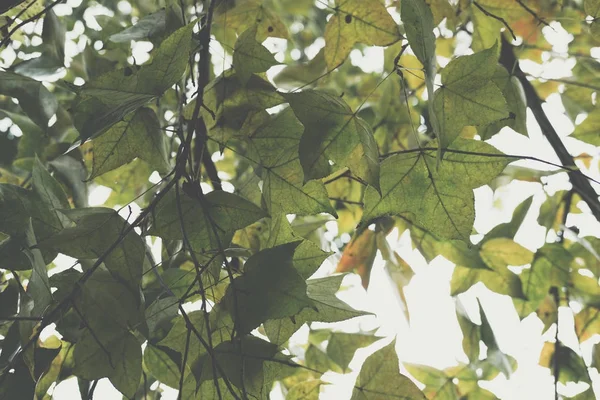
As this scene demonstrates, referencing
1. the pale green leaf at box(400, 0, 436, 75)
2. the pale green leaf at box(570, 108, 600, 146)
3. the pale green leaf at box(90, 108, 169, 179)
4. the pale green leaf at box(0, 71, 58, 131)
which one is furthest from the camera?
the pale green leaf at box(570, 108, 600, 146)

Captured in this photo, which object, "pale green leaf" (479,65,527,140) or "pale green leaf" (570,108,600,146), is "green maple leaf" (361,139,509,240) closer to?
"pale green leaf" (479,65,527,140)

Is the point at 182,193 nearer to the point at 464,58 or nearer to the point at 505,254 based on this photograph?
the point at 464,58

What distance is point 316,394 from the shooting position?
0.55m

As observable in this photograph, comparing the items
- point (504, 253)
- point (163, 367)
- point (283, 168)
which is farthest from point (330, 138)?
point (504, 253)

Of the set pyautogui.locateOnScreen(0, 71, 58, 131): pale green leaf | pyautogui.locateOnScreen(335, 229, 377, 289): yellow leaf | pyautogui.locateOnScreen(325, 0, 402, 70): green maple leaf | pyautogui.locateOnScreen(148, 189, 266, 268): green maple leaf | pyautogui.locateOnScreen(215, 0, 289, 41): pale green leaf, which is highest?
pyautogui.locateOnScreen(215, 0, 289, 41): pale green leaf

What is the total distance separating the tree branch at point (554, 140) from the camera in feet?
2.56

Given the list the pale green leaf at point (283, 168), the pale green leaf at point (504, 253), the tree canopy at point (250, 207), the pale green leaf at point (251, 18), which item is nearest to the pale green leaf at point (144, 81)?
the tree canopy at point (250, 207)

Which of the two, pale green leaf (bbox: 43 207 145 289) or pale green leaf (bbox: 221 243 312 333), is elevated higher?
pale green leaf (bbox: 43 207 145 289)

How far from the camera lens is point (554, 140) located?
2.63ft

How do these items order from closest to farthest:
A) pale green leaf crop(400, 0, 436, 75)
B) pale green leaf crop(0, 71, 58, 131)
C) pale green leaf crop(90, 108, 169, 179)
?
pale green leaf crop(400, 0, 436, 75) → pale green leaf crop(90, 108, 169, 179) → pale green leaf crop(0, 71, 58, 131)

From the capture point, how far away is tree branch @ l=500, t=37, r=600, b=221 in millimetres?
780

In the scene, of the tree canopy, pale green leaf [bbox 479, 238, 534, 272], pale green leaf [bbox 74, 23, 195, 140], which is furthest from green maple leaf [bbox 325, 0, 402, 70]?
pale green leaf [bbox 479, 238, 534, 272]

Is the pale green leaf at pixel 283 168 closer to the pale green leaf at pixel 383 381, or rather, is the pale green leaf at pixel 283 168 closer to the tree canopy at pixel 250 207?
the tree canopy at pixel 250 207

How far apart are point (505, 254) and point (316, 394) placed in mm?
342
